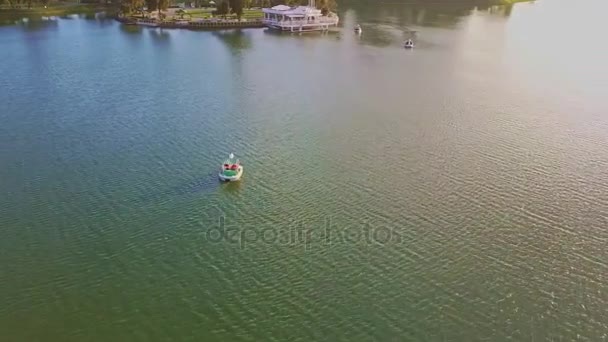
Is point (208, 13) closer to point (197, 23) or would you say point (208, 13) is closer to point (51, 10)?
point (197, 23)

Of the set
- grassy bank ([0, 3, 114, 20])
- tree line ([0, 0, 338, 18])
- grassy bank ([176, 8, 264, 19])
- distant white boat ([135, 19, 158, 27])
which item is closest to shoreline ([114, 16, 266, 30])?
distant white boat ([135, 19, 158, 27])

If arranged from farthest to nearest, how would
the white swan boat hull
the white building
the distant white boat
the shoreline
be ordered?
the white building → the distant white boat → the shoreline → the white swan boat hull

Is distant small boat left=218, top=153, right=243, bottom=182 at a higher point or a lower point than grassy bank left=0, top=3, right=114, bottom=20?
lower

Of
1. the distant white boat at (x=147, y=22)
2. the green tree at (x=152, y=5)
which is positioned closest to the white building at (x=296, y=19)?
the distant white boat at (x=147, y=22)

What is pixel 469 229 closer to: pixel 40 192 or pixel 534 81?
pixel 40 192

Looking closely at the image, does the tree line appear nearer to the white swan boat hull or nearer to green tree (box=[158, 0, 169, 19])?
green tree (box=[158, 0, 169, 19])

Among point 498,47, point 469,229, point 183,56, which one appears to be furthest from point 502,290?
point 498,47

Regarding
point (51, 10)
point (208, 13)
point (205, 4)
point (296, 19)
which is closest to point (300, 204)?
point (296, 19)
